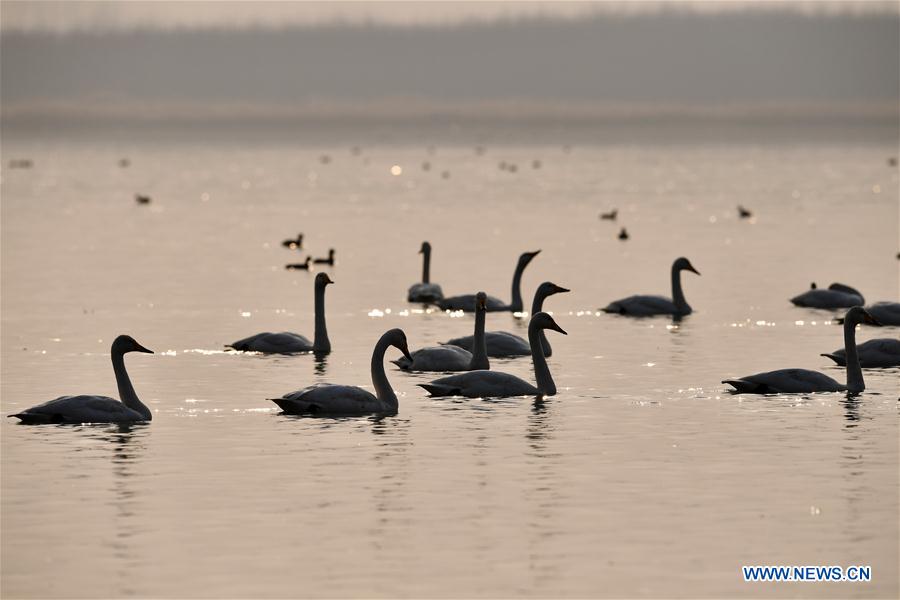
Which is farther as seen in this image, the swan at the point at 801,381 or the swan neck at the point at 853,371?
the swan neck at the point at 853,371

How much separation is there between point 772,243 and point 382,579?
170 ft

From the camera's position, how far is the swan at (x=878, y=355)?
29344 millimetres

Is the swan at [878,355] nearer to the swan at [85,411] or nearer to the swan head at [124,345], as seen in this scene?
the swan head at [124,345]

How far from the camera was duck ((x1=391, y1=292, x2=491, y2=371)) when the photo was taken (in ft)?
94.5

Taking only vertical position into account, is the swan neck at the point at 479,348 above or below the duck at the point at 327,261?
below

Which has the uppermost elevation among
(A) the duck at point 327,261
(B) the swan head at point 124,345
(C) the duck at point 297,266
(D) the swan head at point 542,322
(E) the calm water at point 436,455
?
(A) the duck at point 327,261

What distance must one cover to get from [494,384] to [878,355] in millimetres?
6603

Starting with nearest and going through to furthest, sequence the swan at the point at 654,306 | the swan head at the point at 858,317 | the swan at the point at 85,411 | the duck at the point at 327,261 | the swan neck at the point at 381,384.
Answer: the swan at the point at 85,411, the swan neck at the point at 381,384, the swan head at the point at 858,317, the swan at the point at 654,306, the duck at the point at 327,261

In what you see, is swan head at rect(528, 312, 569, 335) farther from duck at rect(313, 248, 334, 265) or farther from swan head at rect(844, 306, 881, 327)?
duck at rect(313, 248, 334, 265)

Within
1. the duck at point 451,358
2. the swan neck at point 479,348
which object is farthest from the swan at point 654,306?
→ the swan neck at point 479,348

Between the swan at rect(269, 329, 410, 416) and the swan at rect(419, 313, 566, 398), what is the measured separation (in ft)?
4.04

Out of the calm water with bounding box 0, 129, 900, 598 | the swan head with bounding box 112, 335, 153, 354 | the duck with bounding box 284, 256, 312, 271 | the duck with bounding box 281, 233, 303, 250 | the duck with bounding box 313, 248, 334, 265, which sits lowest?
the calm water with bounding box 0, 129, 900, 598

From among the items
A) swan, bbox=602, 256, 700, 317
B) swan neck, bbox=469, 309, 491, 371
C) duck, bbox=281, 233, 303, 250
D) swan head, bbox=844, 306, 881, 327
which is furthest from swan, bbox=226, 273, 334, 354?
duck, bbox=281, 233, 303, 250

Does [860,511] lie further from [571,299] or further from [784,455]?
[571,299]
